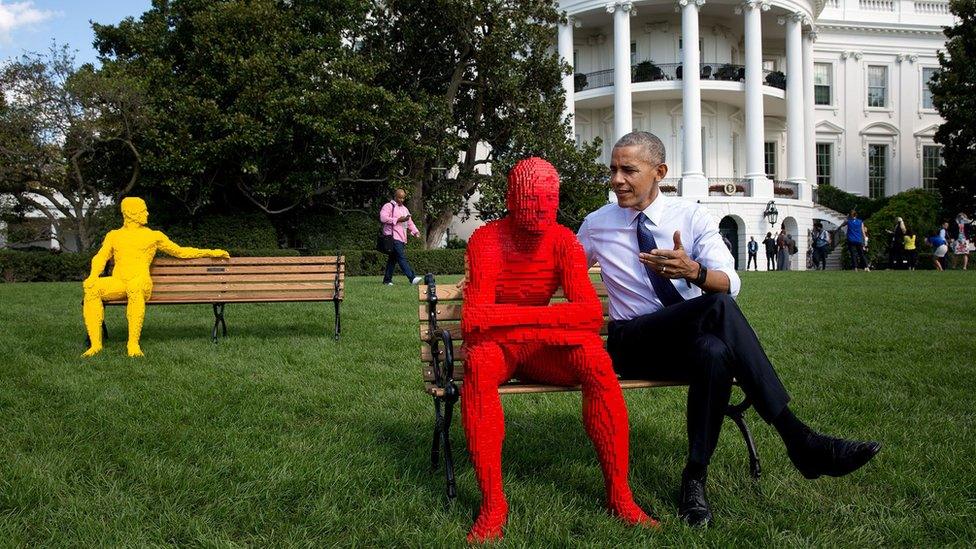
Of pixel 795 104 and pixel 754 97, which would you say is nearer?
pixel 754 97

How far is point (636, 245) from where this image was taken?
3586 millimetres

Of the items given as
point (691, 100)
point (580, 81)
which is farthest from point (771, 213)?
point (580, 81)

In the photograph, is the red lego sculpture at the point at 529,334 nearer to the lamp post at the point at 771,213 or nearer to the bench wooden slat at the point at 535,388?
the bench wooden slat at the point at 535,388

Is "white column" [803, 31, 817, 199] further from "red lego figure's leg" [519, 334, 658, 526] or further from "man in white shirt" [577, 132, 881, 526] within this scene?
"red lego figure's leg" [519, 334, 658, 526]

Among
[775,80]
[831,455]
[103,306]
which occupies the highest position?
[775,80]

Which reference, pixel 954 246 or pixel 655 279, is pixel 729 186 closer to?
A: pixel 954 246

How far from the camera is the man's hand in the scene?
10.3 feet

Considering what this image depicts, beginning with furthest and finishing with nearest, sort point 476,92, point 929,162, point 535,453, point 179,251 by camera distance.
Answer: point 929,162 → point 476,92 → point 179,251 → point 535,453

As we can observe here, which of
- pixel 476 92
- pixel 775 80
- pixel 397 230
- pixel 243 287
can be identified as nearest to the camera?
pixel 243 287

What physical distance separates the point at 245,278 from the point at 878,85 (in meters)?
42.7

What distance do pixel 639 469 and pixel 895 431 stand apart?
4.93 ft

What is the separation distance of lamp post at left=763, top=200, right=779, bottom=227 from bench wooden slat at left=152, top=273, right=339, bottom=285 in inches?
1100

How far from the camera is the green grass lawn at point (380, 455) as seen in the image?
2.88 m

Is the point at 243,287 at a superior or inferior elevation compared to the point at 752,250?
superior
